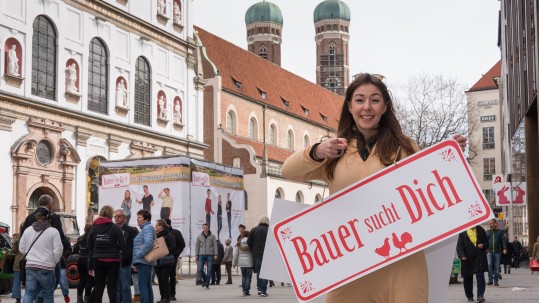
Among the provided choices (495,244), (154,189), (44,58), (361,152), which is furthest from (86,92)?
(361,152)

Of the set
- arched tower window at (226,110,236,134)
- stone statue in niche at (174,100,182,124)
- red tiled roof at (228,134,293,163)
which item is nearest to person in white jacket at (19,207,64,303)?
stone statue in niche at (174,100,182,124)

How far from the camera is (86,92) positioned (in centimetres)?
3875

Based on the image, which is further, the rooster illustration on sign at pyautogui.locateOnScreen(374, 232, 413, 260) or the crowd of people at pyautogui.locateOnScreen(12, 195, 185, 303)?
the crowd of people at pyautogui.locateOnScreen(12, 195, 185, 303)

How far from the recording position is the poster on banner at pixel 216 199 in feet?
84.9

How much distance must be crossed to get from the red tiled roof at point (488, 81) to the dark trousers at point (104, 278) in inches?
2954

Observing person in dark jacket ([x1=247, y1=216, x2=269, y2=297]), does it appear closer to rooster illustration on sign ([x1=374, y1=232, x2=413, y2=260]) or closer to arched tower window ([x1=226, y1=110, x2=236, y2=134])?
rooster illustration on sign ([x1=374, y1=232, x2=413, y2=260])

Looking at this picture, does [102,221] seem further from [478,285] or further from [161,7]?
[161,7]

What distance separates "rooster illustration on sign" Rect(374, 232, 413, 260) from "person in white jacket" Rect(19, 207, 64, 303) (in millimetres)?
7819

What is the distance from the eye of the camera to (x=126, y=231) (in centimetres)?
1334

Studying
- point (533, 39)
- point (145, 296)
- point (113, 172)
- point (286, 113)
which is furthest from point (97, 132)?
point (286, 113)

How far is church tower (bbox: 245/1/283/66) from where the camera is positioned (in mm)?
105625

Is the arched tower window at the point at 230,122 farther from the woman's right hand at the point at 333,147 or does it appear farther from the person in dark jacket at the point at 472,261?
the woman's right hand at the point at 333,147

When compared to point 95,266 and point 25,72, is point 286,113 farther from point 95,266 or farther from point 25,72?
point 95,266

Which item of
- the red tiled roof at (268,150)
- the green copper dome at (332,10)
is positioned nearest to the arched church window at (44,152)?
the red tiled roof at (268,150)
